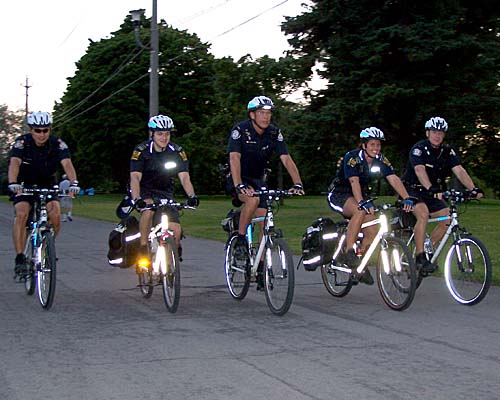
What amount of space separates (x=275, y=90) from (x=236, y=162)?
94.1ft

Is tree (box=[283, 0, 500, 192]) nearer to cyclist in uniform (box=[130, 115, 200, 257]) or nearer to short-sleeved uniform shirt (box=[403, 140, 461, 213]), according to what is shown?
short-sleeved uniform shirt (box=[403, 140, 461, 213])

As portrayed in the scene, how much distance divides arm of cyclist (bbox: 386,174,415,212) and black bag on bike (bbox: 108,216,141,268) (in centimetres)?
273

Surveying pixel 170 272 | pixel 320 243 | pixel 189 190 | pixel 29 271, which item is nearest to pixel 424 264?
pixel 320 243

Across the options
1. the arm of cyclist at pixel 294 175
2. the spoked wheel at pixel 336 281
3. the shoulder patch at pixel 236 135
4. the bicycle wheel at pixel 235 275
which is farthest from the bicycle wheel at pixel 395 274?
the shoulder patch at pixel 236 135

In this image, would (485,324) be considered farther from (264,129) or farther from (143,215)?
(143,215)

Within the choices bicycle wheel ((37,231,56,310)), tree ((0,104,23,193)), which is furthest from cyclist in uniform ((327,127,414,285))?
Result: tree ((0,104,23,193))

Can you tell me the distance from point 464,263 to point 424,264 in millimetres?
600

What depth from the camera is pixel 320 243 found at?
909 cm

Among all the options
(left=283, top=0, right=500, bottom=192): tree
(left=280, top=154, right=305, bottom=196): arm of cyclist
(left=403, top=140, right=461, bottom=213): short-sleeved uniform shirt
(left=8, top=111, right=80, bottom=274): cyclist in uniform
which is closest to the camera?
(left=280, top=154, right=305, bottom=196): arm of cyclist

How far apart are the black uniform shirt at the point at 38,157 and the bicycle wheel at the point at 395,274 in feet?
11.4

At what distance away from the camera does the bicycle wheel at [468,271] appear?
8.30m

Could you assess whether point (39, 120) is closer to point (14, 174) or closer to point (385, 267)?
point (14, 174)

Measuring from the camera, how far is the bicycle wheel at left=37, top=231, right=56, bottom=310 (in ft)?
27.0

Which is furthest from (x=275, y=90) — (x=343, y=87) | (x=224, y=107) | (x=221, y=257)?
(x=221, y=257)
